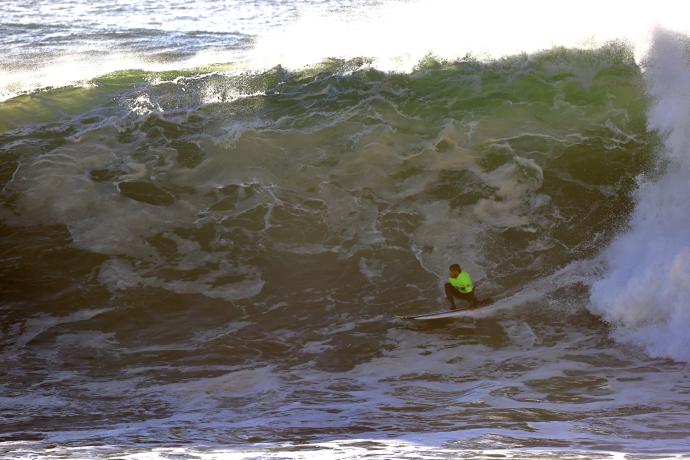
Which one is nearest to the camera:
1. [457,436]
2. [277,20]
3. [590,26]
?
[457,436]

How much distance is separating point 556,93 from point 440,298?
16.4 feet

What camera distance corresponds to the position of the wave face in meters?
10.7

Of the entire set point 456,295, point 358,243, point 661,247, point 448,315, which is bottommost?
point 448,315

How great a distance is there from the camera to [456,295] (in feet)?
38.2

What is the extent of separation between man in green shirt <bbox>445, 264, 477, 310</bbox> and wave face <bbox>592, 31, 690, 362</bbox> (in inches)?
57.9

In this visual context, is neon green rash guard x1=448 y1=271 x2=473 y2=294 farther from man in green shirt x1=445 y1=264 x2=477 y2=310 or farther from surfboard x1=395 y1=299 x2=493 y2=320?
surfboard x1=395 y1=299 x2=493 y2=320

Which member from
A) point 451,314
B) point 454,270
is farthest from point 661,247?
point 451,314

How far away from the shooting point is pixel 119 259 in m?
12.9

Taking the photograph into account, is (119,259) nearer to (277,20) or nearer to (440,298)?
(440,298)

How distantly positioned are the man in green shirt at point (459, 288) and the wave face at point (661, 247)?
57.9 inches

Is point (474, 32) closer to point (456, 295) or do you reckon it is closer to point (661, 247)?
point (661, 247)

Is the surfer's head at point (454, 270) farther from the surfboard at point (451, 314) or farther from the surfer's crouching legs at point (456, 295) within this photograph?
the surfboard at point (451, 314)

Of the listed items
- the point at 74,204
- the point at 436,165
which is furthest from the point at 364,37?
the point at 74,204

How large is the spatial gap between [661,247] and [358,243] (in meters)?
3.91
